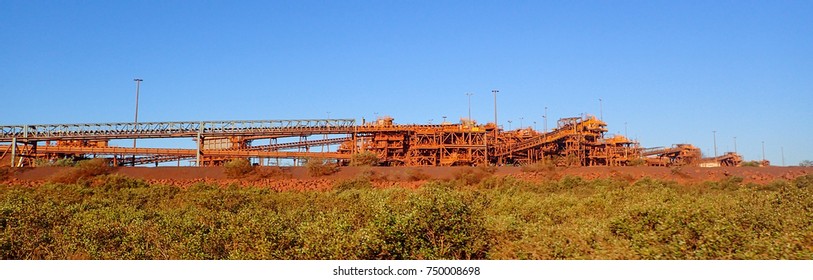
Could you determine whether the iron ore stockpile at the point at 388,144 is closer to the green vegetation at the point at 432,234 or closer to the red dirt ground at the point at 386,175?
the red dirt ground at the point at 386,175

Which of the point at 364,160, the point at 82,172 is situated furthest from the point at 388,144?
the point at 82,172

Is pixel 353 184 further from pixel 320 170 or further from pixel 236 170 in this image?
pixel 236 170

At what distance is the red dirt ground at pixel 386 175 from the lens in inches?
1534

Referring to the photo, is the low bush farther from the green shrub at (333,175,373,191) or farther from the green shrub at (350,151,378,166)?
the green shrub at (350,151,378,166)

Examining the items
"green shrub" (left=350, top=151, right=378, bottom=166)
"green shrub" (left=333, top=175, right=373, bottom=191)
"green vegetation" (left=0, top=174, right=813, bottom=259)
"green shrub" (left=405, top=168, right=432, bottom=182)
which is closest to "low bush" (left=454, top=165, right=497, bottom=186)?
"green shrub" (left=405, top=168, right=432, bottom=182)

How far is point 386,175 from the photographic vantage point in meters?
41.5

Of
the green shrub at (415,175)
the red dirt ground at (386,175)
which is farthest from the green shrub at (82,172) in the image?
the green shrub at (415,175)

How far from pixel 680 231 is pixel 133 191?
28.6 metres

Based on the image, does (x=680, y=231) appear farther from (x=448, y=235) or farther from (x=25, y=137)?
(x=25, y=137)

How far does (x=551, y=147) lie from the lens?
56.6 m

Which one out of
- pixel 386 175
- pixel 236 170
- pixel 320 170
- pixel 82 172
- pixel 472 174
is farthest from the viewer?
pixel 320 170

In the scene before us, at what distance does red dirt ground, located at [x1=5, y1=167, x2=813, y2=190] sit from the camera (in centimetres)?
3897
